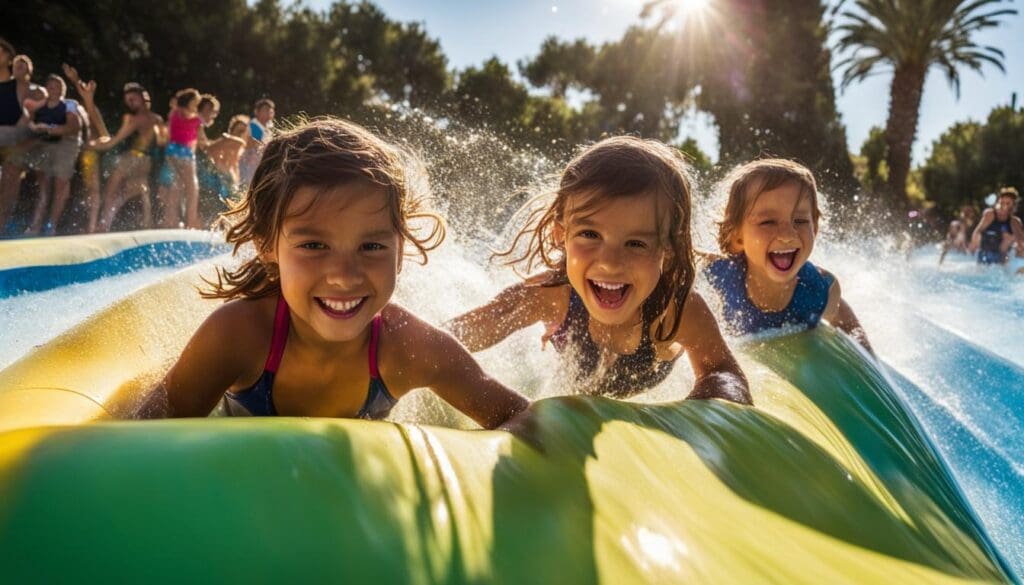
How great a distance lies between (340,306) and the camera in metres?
1.60

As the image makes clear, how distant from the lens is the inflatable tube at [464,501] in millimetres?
744

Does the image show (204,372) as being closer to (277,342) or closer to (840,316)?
(277,342)

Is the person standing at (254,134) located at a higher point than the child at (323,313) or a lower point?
higher

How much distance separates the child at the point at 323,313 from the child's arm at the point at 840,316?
6.64ft

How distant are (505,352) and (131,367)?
1571 millimetres

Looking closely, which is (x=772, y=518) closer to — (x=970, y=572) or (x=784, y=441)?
(x=784, y=441)

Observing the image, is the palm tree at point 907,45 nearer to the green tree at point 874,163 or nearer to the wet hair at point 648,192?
the green tree at point 874,163

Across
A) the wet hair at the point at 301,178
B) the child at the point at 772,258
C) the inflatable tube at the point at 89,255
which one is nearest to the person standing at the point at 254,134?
the inflatable tube at the point at 89,255

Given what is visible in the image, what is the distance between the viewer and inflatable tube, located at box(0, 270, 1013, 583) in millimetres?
744

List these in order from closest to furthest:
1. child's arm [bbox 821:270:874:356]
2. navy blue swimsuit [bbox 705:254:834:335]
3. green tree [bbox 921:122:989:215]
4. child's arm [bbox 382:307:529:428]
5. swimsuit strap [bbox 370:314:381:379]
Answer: child's arm [bbox 382:307:529:428] < swimsuit strap [bbox 370:314:381:379] < navy blue swimsuit [bbox 705:254:834:335] < child's arm [bbox 821:270:874:356] < green tree [bbox 921:122:989:215]

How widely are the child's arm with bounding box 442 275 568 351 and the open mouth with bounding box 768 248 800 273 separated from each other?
1.06m

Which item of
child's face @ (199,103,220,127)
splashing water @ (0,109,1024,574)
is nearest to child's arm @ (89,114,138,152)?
child's face @ (199,103,220,127)

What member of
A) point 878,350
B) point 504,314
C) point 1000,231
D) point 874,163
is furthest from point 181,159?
point 874,163

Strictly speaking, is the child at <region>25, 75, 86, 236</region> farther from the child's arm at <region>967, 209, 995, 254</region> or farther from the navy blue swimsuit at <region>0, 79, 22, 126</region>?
the child's arm at <region>967, 209, 995, 254</region>
